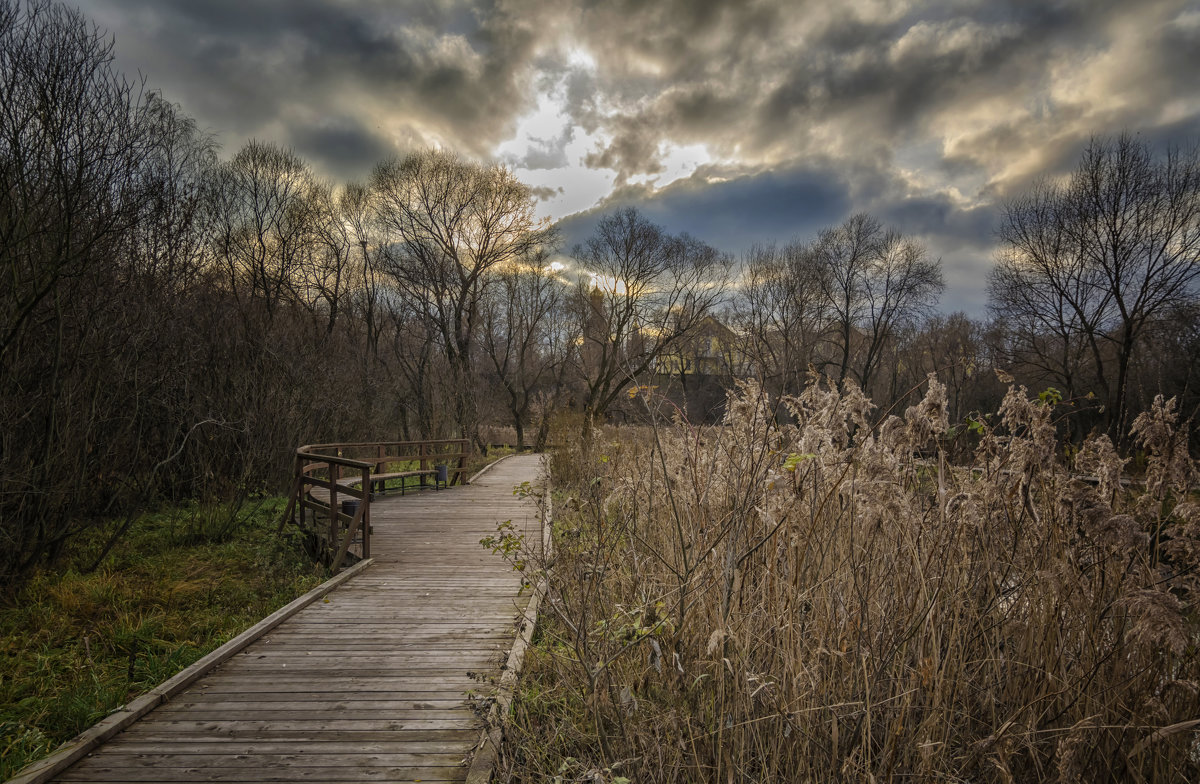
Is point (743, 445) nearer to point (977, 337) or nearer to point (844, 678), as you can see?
point (844, 678)

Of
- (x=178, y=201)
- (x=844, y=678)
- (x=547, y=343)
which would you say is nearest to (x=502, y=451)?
(x=547, y=343)

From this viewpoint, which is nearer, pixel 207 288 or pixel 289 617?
pixel 289 617

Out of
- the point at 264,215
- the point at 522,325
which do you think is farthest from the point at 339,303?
the point at 522,325

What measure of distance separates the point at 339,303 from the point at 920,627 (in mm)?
26133

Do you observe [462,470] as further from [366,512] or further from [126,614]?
[126,614]

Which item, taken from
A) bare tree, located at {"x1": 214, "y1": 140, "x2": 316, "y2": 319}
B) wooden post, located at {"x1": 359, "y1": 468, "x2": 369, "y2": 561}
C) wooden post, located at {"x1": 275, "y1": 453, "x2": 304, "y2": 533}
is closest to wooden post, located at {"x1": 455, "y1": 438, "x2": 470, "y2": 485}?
wooden post, located at {"x1": 275, "y1": 453, "x2": 304, "y2": 533}

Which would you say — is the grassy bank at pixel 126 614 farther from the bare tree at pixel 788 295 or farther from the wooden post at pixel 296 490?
the bare tree at pixel 788 295

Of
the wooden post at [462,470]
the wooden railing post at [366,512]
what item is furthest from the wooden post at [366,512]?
the wooden post at [462,470]

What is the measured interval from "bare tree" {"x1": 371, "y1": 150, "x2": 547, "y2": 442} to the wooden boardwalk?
1781 centimetres

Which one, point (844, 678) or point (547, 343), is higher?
point (547, 343)

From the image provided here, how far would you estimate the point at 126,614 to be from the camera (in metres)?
5.38

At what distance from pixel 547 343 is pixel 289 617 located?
3443 centimetres

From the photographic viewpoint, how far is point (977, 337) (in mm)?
34438

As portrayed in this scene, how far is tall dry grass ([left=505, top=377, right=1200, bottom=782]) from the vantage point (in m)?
2.08
